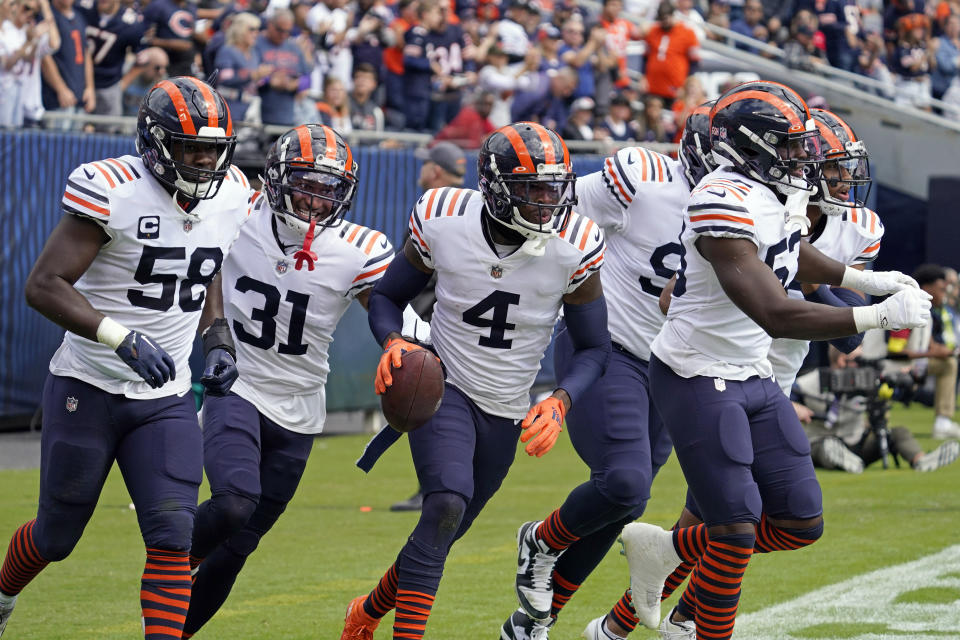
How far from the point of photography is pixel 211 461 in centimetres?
460

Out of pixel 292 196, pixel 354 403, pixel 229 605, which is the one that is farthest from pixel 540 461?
pixel 292 196

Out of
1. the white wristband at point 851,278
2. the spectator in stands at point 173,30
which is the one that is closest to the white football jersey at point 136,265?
the white wristband at point 851,278

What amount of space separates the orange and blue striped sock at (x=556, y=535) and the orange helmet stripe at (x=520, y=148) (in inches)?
47.5

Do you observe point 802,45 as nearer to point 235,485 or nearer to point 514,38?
point 514,38

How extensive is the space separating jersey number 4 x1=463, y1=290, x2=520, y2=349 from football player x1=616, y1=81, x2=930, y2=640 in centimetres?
49

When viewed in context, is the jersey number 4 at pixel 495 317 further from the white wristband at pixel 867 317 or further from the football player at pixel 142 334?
the white wristband at pixel 867 317

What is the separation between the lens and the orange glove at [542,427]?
173 inches

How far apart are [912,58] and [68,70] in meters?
12.5

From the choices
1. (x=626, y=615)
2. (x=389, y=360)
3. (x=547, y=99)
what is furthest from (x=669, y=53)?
(x=389, y=360)

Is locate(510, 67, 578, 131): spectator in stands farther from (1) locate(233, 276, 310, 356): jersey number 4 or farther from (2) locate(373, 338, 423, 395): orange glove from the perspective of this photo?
(2) locate(373, 338, 423, 395): orange glove

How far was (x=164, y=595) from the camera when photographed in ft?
13.5

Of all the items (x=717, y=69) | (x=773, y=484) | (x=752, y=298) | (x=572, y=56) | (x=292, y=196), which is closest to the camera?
(x=752, y=298)

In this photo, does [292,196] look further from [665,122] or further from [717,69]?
[717,69]

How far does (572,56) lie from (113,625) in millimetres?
10123
